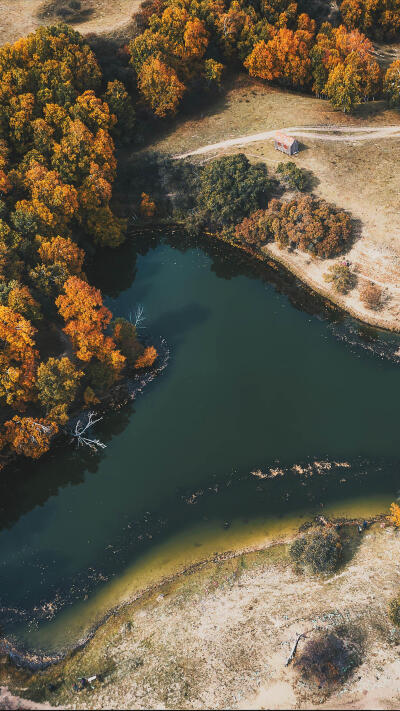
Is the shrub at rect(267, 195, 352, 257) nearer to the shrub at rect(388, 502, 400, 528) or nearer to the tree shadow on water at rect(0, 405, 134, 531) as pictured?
the shrub at rect(388, 502, 400, 528)

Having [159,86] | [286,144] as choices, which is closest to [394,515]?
[286,144]

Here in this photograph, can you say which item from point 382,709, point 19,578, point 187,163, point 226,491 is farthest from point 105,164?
point 382,709

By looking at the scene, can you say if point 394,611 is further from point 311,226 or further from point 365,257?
point 311,226

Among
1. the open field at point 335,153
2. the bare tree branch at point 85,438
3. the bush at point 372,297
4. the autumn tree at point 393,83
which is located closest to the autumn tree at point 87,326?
the bare tree branch at point 85,438

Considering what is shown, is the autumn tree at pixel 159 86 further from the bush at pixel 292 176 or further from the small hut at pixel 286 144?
the bush at pixel 292 176

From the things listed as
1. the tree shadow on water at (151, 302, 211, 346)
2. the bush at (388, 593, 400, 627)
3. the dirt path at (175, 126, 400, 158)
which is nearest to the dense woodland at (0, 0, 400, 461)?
the dirt path at (175, 126, 400, 158)

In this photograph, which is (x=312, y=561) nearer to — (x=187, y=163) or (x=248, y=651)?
(x=248, y=651)

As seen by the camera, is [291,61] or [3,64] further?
[291,61]
